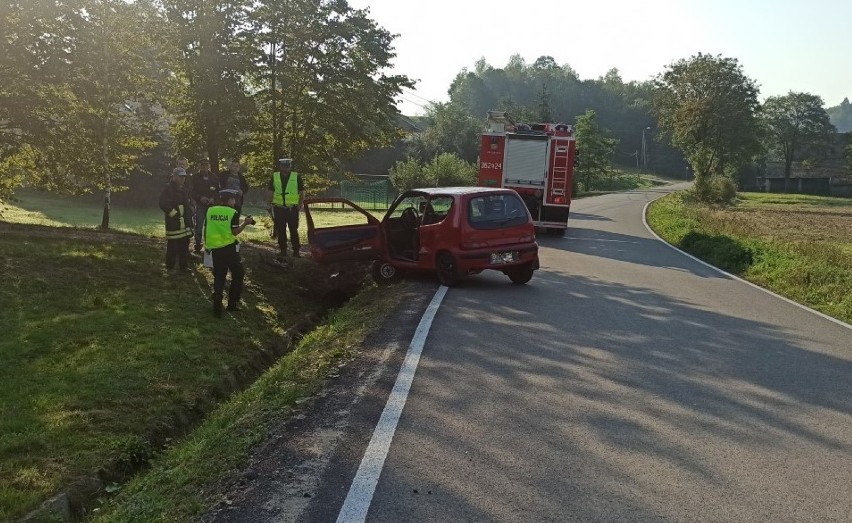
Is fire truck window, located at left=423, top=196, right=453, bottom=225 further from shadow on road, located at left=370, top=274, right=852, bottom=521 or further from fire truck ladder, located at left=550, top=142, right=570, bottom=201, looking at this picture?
fire truck ladder, located at left=550, top=142, right=570, bottom=201

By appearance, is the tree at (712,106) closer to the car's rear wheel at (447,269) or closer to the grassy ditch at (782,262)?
the grassy ditch at (782,262)

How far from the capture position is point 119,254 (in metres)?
12.4

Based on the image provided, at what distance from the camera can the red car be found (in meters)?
10.6

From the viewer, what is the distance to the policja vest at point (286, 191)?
1287cm

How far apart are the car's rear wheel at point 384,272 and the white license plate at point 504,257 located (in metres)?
1.83

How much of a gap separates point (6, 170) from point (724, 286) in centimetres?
1493

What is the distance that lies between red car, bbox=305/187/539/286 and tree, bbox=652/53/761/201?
171 feet

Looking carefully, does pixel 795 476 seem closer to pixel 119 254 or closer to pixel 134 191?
pixel 119 254

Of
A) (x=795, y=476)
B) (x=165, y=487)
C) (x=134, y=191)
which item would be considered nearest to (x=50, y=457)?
(x=165, y=487)

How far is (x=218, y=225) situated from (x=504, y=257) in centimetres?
420

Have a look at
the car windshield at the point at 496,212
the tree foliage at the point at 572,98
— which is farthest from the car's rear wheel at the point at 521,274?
the tree foliage at the point at 572,98

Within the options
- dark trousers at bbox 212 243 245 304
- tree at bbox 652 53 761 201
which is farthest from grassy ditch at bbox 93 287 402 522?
tree at bbox 652 53 761 201

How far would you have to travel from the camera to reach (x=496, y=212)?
434 inches

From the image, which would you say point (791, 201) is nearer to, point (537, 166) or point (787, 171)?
point (787, 171)
